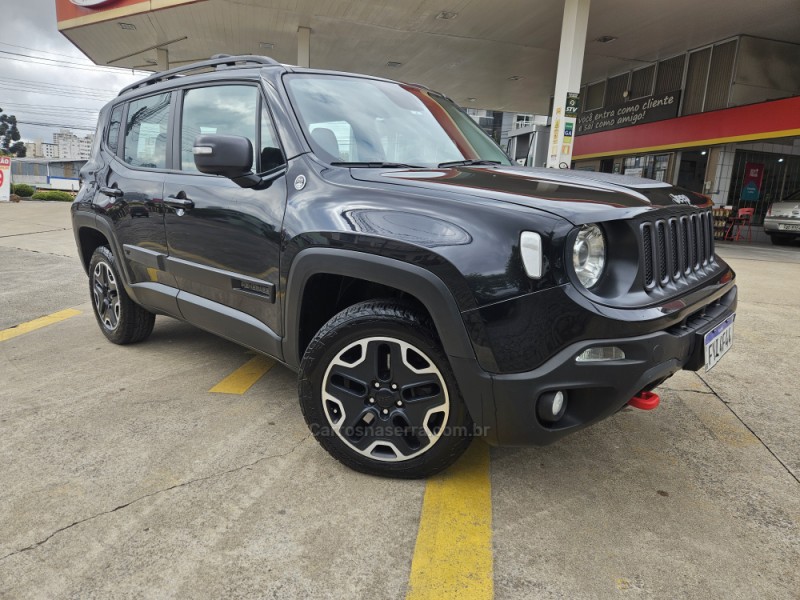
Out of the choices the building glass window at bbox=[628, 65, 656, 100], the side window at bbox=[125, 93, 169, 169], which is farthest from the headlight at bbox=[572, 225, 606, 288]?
the building glass window at bbox=[628, 65, 656, 100]

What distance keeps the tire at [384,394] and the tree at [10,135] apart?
352 feet

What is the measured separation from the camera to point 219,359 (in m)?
3.70

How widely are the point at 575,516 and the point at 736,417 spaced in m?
1.51

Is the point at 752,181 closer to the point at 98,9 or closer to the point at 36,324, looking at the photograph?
the point at 36,324

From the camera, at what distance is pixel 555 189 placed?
206cm

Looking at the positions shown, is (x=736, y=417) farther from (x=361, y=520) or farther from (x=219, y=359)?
(x=219, y=359)

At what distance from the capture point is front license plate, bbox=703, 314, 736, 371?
2.09m

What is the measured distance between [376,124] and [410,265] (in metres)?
1.07

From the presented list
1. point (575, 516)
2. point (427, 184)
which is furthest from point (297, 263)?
point (575, 516)

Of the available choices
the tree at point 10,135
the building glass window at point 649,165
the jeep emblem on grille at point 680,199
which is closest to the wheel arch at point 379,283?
the jeep emblem on grille at point 680,199

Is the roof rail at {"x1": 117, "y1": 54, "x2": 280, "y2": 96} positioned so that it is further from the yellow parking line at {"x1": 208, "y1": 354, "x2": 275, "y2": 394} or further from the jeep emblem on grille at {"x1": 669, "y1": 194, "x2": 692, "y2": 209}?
the jeep emblem on grille at {"x1": 669, "y1": 194, "x2": 692, "y2": 209}

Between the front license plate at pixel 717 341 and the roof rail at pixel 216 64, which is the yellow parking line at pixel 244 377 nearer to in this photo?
the roof rail at pixel 216 64

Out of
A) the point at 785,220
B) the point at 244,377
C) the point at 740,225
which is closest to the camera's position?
the point at 244,377

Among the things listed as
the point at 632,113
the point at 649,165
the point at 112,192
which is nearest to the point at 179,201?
the point at 112,192
